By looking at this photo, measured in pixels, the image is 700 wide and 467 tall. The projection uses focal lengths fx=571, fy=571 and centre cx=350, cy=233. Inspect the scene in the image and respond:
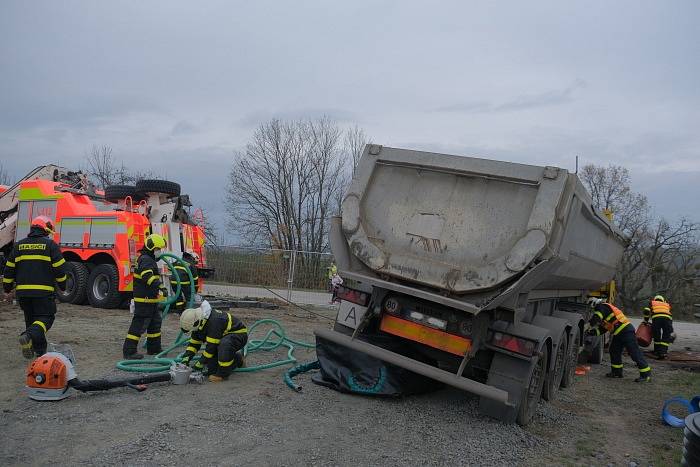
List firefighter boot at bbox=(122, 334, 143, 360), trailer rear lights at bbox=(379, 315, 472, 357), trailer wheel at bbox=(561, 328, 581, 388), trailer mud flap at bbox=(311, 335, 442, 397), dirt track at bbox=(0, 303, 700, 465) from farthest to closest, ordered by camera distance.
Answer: trailer wheel at bbox=(561, 328, 581, 388), firefighter boot at bbox=(122, 334, 143, 360), trailer mud flap at bbox=(311, 335, 442, 397), trailer rear lights at bbox=(379, 315, 472, 357), dirt track at bbox=(0, 303, 700, 465)

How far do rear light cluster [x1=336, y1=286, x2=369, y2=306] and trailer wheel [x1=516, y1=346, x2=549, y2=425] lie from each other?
6.19ft

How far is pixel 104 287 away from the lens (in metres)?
11.8

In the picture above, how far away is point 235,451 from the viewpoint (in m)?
4.37

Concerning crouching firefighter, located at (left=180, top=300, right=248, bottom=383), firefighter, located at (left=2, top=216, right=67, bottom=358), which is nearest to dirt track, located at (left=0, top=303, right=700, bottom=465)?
crouching firefighter, located at (left=180, top=300, right=248, bottom=383)

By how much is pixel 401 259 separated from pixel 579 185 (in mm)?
1869

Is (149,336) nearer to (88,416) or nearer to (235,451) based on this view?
(88,416)

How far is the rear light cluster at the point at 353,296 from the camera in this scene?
6.31 metres

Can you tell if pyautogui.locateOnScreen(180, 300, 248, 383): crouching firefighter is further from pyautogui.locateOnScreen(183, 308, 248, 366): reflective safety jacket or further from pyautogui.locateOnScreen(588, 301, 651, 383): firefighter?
pyautogui.locateOnScreen(588, 301, 651, 383): firefighter

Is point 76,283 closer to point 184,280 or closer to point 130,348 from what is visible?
point 184,280

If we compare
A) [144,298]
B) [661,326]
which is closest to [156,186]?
[144,298]

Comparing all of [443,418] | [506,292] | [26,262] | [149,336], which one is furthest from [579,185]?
[26,262]

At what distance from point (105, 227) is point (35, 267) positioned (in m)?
4.76

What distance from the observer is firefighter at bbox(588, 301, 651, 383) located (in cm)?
906

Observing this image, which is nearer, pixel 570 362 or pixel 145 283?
pixel 145 283
